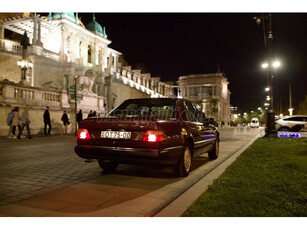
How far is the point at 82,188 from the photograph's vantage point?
4551mm

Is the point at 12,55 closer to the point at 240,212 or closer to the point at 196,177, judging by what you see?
the point at 196,177

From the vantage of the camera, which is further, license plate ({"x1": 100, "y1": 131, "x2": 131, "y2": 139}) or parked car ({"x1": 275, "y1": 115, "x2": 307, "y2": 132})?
parked car ({"x1": 275, "y1": 115, "x2": 307, "y2": 132})

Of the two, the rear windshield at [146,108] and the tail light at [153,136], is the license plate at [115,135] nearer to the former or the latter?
the tail light at [153,136]

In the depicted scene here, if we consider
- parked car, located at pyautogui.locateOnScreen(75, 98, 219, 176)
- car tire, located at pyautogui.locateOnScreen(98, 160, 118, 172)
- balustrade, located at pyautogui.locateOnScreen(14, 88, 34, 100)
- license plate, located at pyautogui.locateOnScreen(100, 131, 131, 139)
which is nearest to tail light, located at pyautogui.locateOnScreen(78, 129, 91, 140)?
parked car, located at pyautogui.locateOnScreen(75, 98, 219, 176)

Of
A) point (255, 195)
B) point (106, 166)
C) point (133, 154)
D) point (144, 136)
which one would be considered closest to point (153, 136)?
point (144, 136)

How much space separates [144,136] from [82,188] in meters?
1.38

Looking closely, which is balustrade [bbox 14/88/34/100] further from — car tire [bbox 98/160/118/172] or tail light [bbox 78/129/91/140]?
tail light [bbox 78/129/91/140]

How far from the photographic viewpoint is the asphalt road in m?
3.47

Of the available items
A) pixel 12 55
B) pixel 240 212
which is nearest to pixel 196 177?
pixel 240 212

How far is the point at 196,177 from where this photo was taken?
216 inches

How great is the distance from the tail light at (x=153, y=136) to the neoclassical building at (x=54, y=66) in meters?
14.0

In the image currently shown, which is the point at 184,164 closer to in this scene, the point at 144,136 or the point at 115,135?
the point at 144,136

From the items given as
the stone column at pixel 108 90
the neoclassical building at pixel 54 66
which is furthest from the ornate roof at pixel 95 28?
the stone column at pixel 108 90
